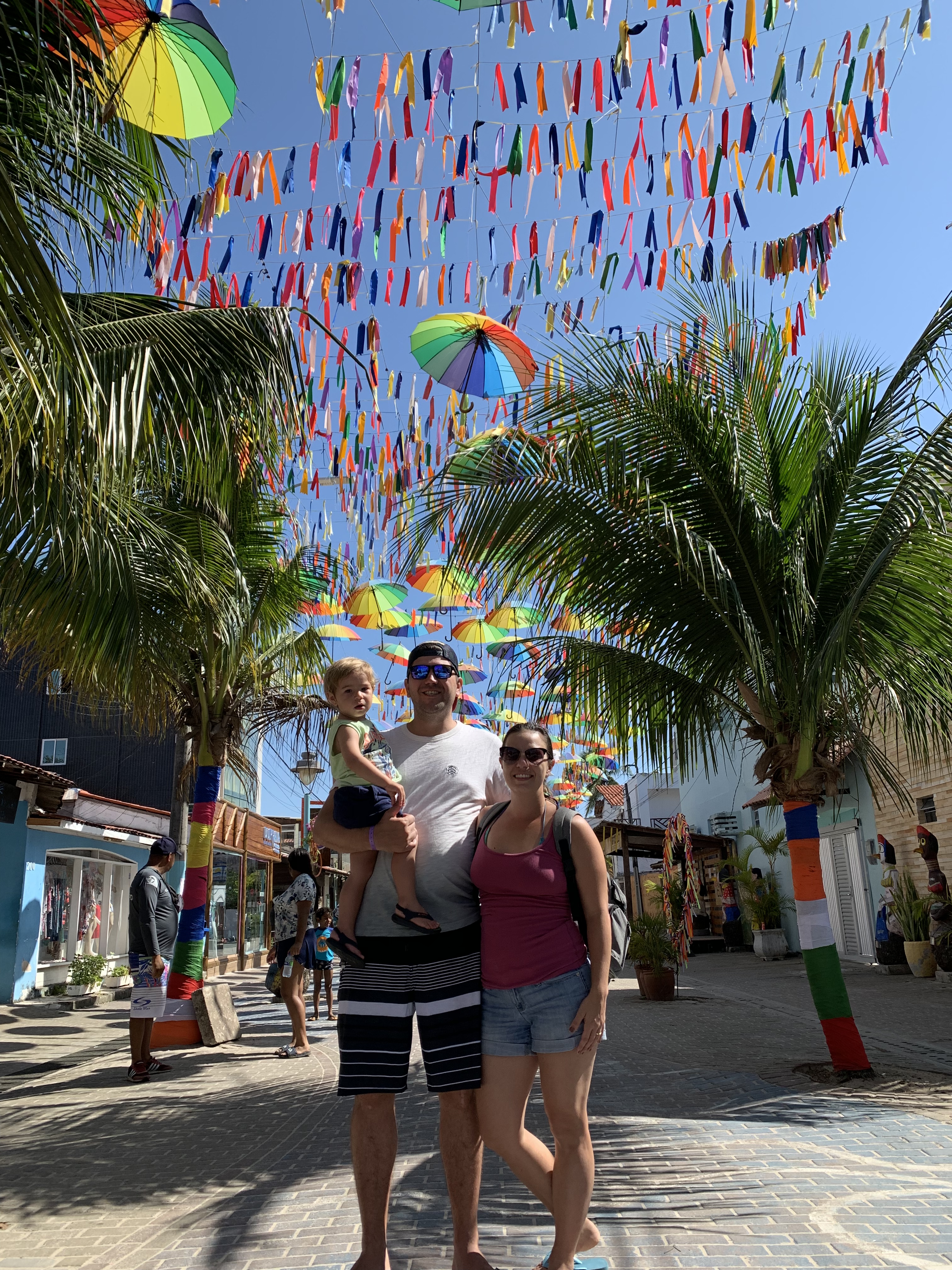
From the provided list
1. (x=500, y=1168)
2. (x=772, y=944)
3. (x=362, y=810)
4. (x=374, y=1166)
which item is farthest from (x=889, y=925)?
(x=362, y=810)

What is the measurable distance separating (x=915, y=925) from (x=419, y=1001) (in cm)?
1517

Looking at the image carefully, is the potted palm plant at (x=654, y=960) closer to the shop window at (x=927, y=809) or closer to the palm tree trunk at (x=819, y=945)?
the shop window at (x=927, y=809)

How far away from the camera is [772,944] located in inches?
890

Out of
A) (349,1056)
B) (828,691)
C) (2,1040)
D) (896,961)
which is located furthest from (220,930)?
(349,1056)

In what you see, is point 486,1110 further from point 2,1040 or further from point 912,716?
point 2,1040

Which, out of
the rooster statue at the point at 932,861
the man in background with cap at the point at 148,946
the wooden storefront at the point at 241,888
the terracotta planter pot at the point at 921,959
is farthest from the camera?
the wooden storefront at the point at 241,888

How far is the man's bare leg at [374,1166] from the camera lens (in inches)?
116

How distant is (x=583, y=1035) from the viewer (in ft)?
9.91

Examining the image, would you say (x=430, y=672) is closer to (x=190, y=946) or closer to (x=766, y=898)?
(x=190, y=946)

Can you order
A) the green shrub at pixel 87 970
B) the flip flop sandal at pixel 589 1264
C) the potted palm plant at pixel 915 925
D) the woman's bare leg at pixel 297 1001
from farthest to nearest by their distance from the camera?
1. the green shrub at pixel 87 970
2. the potted palm plant at pixel 915 925
3. the woman's bare leg at pixel 297 1001
4. the flip flop sandal at pixel 589 1264

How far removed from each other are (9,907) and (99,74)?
1417 cm

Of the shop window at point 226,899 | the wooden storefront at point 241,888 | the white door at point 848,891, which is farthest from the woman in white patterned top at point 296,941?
the shop window at point 226,899

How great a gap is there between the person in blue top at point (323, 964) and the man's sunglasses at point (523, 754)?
8083 mm

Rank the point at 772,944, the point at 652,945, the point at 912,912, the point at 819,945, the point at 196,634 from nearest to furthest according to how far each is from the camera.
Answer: the point at 819,945
the point at 196,634
the point at 652,945
the point at 912,912
the point at 772,944
